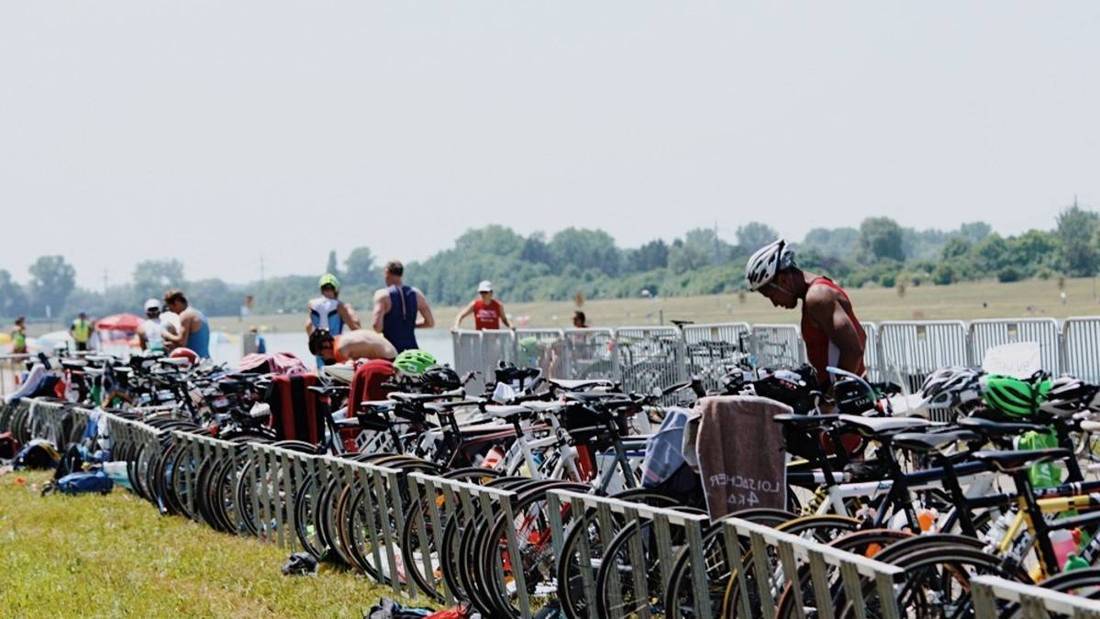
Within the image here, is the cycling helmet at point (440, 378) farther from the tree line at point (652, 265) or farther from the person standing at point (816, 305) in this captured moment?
the tree line at point (652, 265)

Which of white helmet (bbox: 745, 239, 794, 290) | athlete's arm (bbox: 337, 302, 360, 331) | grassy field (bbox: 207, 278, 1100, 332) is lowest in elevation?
grassy field (bbox: 207, 278, 1100, 332)

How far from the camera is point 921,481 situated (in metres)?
6.01

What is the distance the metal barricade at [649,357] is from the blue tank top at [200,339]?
450 cm

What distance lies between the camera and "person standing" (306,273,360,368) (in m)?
17.1

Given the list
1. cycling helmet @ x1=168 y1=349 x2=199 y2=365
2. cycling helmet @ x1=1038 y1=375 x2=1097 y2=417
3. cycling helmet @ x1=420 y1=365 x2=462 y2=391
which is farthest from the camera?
cycling helmet @ x1=168 y1=349 x2=199 y2=365

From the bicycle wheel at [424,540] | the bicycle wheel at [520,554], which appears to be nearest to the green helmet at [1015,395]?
the bicycle wheel at [520,554]

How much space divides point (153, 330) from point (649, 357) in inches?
279

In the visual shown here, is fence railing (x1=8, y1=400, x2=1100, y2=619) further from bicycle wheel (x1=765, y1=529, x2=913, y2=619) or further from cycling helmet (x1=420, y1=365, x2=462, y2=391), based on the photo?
cycling helmet (x1=420, y1=365, x2=462, y2=391)

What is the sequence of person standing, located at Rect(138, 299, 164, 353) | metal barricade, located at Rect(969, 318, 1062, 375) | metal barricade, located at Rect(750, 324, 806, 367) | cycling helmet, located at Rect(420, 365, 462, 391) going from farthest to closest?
person standing, located at Rect(138, 299, 164, 353) → metal barricade, located at Rect(750, 324, 806, 367) → metal barricade, located at Rect(969, 318, 1062, 375) → cycling helmet, located at Rect(420, 365, 462, 391)

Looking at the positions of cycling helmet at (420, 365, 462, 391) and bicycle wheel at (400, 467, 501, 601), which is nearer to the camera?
bicycle wheel at (400, 467, 501, 601)

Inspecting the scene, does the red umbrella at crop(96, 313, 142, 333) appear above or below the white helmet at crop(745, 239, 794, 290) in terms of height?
below

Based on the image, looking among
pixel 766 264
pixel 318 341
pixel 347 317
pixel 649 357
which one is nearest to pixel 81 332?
pixel 649 357

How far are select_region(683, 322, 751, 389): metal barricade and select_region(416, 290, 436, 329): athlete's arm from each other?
2811mm

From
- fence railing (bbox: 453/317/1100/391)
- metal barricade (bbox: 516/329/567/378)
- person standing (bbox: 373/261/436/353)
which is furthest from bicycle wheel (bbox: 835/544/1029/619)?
metal barricade (bbox: 516/329/567/378)
